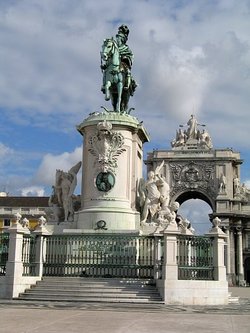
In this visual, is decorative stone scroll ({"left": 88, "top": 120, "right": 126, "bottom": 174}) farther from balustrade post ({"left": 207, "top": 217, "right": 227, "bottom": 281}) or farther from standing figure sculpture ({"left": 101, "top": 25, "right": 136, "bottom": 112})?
balustrade post ({"left": 207, "top": 217, "right": 227, "bottom": 281})

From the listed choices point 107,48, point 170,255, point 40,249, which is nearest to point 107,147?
point 107,48

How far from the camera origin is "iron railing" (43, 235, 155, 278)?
1641 cm

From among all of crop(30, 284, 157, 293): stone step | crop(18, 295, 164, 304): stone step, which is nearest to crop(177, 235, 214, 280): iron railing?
crop(30, 284, 157, 293): stone step

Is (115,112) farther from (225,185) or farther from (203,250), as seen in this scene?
(225,185)

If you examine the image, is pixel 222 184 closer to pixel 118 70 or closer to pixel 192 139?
pixel 192 139

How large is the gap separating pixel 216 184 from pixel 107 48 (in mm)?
56605

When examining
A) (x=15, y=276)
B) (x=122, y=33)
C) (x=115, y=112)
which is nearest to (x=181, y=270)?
(x=15, y=276)

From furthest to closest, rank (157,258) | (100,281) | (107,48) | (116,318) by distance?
1. (107,48)
2. (157,258)
3. (100,281)
4. (116,318)

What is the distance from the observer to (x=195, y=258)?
52.9ft

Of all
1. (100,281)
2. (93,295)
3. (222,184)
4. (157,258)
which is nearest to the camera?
(93,295)

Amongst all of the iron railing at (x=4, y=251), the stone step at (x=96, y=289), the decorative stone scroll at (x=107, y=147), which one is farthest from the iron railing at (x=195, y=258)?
the iron railing at (x=4, y=251)

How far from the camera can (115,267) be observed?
53.8ft

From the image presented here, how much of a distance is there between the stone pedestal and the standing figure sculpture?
1.07m

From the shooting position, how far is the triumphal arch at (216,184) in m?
72.9
